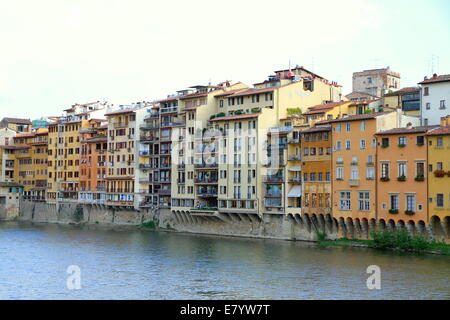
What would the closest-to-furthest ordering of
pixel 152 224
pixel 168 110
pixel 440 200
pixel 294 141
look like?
pixel 440 200, pixel 294 141, pixel 152 224, pixel 168 110

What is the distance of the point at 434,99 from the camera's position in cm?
6619

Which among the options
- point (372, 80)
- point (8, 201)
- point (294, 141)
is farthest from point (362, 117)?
point (8, 201)

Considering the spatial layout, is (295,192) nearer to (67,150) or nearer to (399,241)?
(399,241)

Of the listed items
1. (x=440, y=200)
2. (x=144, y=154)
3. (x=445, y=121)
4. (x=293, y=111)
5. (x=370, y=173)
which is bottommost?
(x=440, y=200)

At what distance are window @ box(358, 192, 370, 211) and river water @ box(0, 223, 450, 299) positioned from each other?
15.3 ft

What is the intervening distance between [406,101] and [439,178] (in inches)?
648

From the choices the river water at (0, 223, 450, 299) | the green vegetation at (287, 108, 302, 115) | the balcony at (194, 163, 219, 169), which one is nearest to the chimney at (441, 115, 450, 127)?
the river water at (0, 223, 450, 299)

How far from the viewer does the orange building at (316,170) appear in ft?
220

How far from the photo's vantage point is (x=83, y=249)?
6372 cm

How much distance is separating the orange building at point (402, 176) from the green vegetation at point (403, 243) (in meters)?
1.30

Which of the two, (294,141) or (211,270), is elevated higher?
(294,141)
